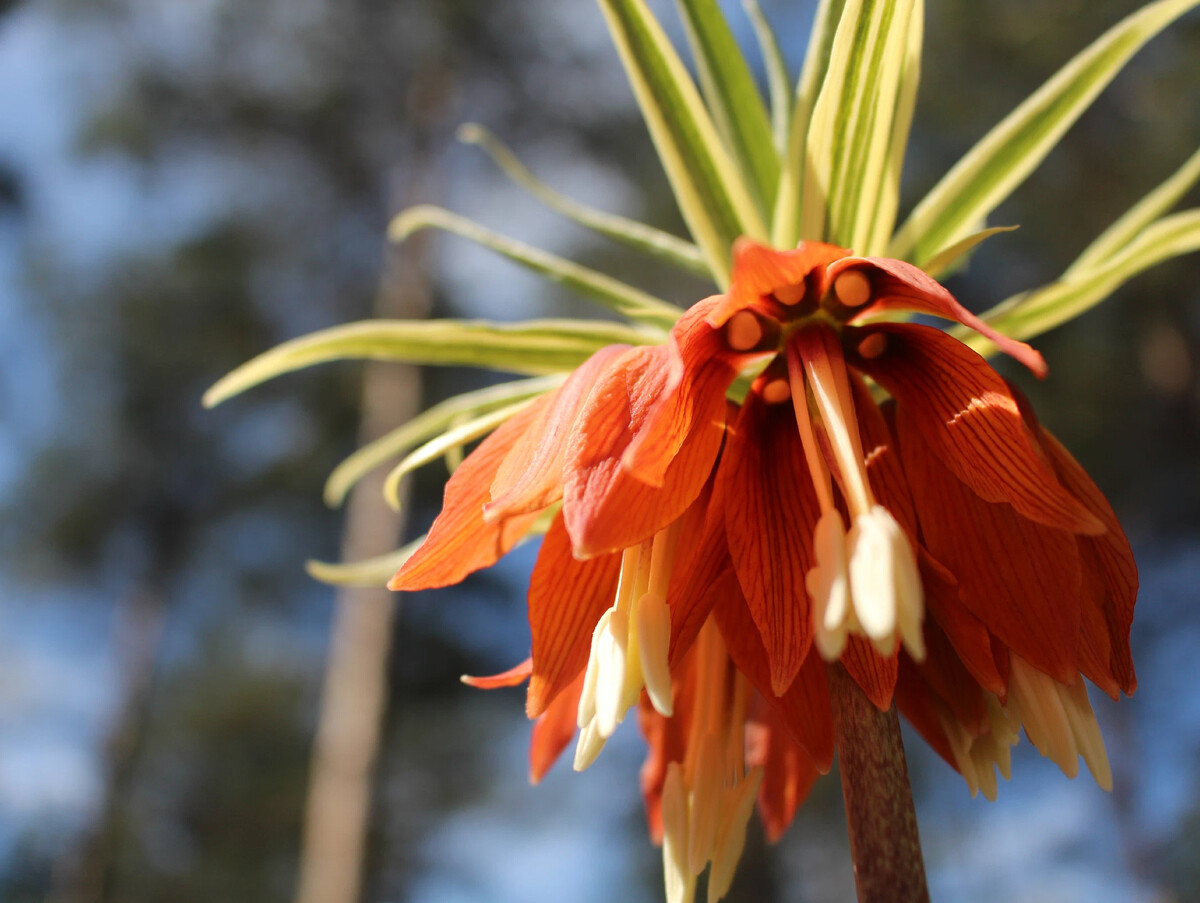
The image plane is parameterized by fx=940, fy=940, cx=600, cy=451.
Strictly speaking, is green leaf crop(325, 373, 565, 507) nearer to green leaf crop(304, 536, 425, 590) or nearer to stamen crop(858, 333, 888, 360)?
green leaf crop(304, 536, 425, 590)

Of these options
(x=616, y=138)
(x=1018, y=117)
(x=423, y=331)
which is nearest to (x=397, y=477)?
(x=423, y=331)

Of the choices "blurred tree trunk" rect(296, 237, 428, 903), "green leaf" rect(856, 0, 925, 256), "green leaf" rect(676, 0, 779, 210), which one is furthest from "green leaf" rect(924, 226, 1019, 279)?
"blurred tree trunk" rect(296, 237, 428, 903)

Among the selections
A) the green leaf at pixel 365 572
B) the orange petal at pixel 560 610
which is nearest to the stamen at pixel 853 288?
the orange petal at pixel 560 610

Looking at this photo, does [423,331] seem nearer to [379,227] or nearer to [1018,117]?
[1018,117]

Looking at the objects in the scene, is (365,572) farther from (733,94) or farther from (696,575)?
(733,94)

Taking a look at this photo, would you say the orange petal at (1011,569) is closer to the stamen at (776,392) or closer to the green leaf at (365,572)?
the stamen at (776,392)
